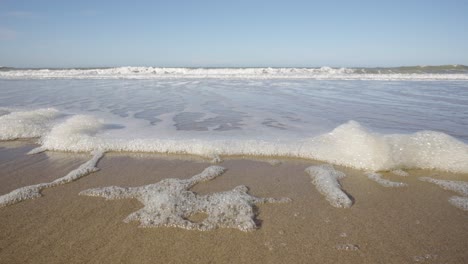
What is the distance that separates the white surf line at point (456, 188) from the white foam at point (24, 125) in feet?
20.5

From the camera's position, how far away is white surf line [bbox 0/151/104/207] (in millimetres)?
3262

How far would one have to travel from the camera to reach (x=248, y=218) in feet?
9.46

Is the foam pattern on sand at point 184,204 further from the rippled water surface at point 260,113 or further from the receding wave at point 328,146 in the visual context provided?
the rippled water surface at point 260,113

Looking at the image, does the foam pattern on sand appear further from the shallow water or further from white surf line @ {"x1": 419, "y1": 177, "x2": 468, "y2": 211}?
white surf line @ {"x1": 419, "y1": 177, "x2": 468, "y2": 211}

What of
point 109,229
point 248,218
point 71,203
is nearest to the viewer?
point 109,229

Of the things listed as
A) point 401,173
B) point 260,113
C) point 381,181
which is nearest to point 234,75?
point 260,113

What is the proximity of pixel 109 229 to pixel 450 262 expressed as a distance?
2673 millimetres

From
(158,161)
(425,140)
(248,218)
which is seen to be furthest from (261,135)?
(248,218)

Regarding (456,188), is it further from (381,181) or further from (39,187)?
(39,187)

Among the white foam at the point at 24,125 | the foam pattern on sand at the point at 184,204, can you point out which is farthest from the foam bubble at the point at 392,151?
the white foam at the point at 24,125

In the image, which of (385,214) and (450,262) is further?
(385,214)

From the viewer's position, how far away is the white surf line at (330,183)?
3266mm

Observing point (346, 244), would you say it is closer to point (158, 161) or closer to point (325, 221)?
point (325, 221)

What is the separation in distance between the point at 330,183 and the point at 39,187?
3292 mm
